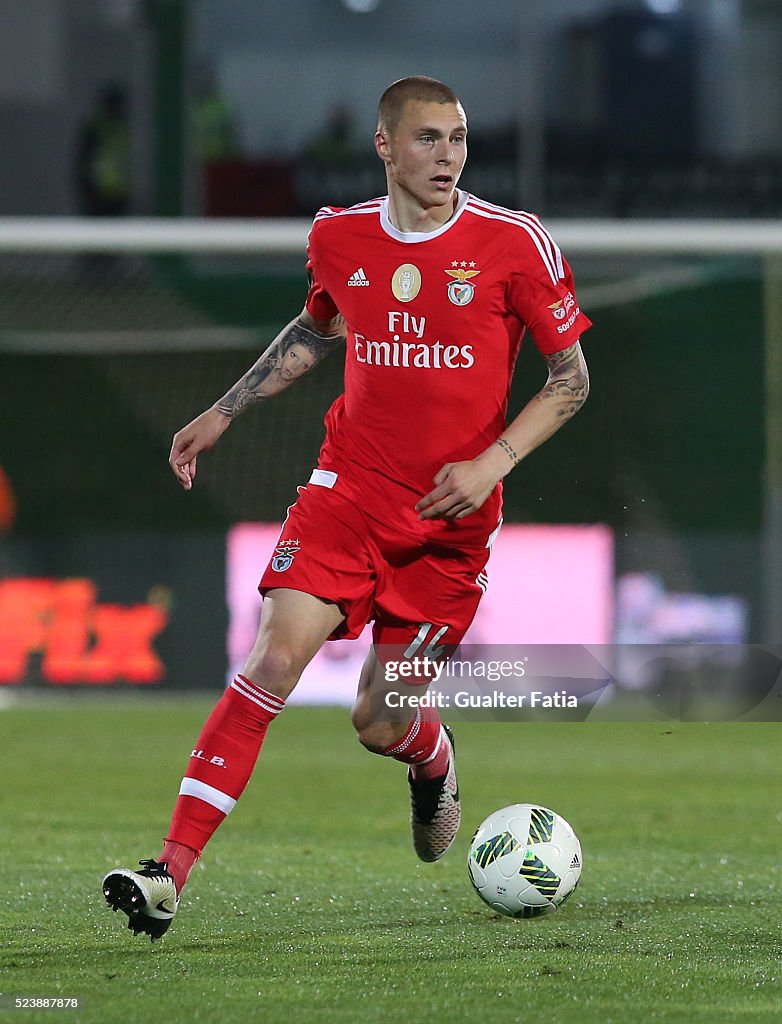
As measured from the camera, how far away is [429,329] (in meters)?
4.21

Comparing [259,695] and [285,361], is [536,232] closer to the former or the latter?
[285,361]

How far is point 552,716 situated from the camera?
4457 millimetres

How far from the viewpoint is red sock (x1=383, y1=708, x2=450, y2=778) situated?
4.70 metres

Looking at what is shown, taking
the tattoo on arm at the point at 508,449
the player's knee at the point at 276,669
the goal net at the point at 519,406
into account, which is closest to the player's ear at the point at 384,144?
the tattoo on arm at the point at 508,449

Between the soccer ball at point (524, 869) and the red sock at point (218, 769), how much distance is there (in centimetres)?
67

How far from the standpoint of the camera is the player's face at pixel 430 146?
4.12 meters

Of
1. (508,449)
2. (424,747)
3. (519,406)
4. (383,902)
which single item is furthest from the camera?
(519,406)

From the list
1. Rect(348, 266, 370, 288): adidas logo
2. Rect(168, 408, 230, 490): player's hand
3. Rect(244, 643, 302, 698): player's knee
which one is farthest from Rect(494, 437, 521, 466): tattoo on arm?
Rect(168, 408, 230, 490): player's hand

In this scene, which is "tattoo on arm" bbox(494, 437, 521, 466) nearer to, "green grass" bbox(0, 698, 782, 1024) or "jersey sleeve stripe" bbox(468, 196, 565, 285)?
"jersey sleeve stripe" bbox(468, 196, 565, 285)

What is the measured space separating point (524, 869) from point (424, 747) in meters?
0.66

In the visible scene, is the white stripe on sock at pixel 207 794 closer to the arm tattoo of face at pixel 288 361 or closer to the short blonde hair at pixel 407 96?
the arm tattoo of face at pixel 288 361

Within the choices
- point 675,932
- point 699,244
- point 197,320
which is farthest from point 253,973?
point 197,320

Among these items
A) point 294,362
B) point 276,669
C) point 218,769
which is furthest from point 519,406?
point 218,769

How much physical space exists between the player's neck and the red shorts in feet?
2.23
